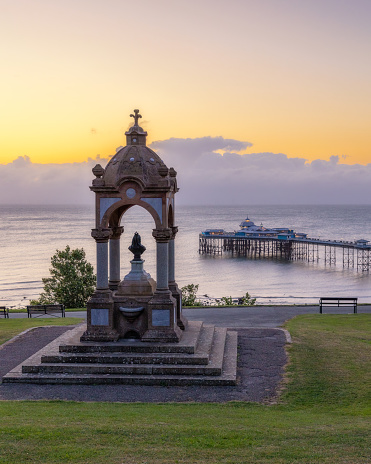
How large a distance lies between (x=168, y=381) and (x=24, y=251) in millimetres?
88227

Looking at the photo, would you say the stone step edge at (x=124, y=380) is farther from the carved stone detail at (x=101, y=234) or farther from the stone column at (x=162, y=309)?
the carved stone detail at (x=101, y=234)

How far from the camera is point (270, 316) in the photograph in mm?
22359

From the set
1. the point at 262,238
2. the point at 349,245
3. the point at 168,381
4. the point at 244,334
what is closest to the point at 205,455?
the point at 168,381

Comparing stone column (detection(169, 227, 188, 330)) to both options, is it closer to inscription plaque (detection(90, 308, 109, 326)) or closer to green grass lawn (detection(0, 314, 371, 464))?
inscription plaque (detection(90, 308, 109, 326))

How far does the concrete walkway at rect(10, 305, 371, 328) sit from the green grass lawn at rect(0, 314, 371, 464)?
7907 millimetres

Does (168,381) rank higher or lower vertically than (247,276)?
higher

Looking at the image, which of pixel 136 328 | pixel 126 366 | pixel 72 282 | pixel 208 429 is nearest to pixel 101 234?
pixel 136 328

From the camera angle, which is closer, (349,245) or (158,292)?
(158,292)

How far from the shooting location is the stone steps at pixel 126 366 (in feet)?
40.6

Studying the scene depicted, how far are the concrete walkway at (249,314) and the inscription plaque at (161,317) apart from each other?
6179 millimetres

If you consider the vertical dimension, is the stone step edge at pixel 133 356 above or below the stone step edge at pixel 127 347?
below

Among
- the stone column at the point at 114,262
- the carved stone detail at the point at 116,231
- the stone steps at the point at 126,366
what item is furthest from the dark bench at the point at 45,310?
the stone steps at the point at 126,366

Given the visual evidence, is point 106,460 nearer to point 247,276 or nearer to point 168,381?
point 168,381

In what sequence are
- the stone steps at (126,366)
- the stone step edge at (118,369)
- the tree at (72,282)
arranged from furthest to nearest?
the tree at (72,282), the stone step edge at (118,369), the stone steps at (126,366)
